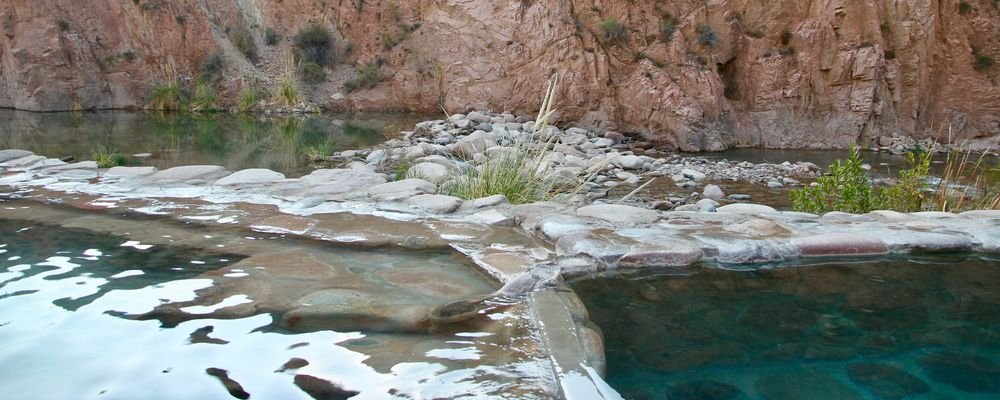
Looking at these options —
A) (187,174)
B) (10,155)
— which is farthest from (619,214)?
(10,155)

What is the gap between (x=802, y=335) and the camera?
2459 mm

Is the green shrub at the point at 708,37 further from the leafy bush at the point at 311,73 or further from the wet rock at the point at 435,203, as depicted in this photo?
the wet rock at the point at 435,203

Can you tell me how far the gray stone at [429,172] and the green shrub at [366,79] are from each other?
1276 centimetres

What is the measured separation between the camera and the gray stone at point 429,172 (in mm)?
5953

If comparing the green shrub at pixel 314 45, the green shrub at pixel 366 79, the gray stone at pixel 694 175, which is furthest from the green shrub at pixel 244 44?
the gray stone at pixel 694 175

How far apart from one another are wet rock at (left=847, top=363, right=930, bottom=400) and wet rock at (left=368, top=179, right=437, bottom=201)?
284cm

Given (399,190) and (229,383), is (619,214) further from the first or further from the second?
(229,383)

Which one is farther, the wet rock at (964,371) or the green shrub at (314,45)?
the green shrub at (314,45)

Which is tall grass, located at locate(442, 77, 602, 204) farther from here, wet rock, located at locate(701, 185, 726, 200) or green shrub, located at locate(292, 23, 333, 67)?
green shrub, located at locate(292, 23, 333, 67)

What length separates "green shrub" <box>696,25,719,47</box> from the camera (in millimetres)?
13586

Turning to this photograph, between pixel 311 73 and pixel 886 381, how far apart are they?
61.0 feet

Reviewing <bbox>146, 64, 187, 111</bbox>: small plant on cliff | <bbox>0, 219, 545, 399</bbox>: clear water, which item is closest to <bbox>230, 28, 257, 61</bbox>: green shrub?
<bbox>146, 64, 187, 111</bbox>: small plant on cliff

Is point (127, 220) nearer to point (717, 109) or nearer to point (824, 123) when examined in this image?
point (717, 109)

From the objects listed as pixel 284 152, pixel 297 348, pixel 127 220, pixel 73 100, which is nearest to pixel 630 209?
pixel 297 348
